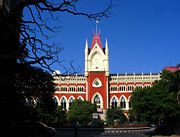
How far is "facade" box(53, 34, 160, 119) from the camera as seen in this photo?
62.2m

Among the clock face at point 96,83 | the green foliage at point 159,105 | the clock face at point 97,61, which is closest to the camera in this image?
the green foliage at point 159,105

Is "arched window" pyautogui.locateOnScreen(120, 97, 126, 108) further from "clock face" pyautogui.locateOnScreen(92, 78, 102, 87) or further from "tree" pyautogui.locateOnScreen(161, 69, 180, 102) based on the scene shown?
"tree" pyautogui.locateOnScreen(161, 69, 180, 102)

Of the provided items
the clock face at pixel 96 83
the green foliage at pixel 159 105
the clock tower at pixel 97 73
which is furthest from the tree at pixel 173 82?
the clock face at pixel 96 83

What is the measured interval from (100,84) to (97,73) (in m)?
3.31

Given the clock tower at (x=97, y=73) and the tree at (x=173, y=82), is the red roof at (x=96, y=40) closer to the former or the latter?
the clock tower at (x=97, y=73)

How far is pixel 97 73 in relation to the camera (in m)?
63.1

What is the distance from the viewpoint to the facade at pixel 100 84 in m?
62.2

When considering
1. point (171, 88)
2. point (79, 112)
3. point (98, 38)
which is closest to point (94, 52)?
point (98, 38)

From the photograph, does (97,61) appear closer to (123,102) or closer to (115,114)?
(123,102)

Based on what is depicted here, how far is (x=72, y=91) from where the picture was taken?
6450cm

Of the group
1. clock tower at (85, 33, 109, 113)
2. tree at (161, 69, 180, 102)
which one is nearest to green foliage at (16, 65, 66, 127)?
tree at (161, 69, 180, 102)

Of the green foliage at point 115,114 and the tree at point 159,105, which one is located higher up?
the tree at point 159,105

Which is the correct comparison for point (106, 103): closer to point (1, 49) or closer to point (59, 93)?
point (59, 93)

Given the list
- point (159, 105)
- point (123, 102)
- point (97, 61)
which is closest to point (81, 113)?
point (123, 102)
